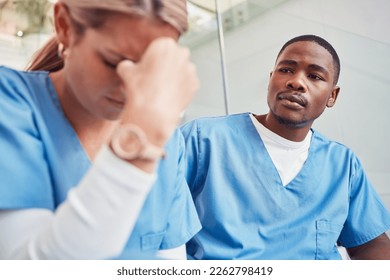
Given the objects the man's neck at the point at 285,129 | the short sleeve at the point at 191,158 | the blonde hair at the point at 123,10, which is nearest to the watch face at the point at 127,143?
the blonde hair at the point at 123,10

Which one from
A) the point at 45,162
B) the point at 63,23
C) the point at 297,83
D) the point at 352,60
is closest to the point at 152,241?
the point at 45,162

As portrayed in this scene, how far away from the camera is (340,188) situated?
72cm

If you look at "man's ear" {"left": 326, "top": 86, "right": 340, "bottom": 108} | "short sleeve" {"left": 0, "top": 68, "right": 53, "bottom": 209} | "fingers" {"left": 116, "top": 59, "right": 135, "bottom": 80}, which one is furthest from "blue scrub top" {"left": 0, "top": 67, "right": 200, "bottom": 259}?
"man's ear" {"left": 326, "top": 86, "right": 340, "bottom": 108}

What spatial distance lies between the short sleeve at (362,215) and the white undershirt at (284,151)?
0.11 meters

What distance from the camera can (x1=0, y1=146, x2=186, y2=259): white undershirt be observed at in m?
0.30

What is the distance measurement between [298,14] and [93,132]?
493 millimetres

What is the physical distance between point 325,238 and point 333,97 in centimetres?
26

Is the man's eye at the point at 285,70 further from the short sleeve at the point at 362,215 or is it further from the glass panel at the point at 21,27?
the glass panel at the point at 21,27

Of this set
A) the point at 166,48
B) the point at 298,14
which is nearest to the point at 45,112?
the point at 166,48

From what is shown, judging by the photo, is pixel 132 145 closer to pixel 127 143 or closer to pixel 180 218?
pixel 127 143

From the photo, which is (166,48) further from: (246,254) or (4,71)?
(246,254)

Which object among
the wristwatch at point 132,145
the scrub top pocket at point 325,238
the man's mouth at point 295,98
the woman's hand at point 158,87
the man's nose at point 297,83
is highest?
the woman's hand at point 158,87

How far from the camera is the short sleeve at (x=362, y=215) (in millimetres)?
741
